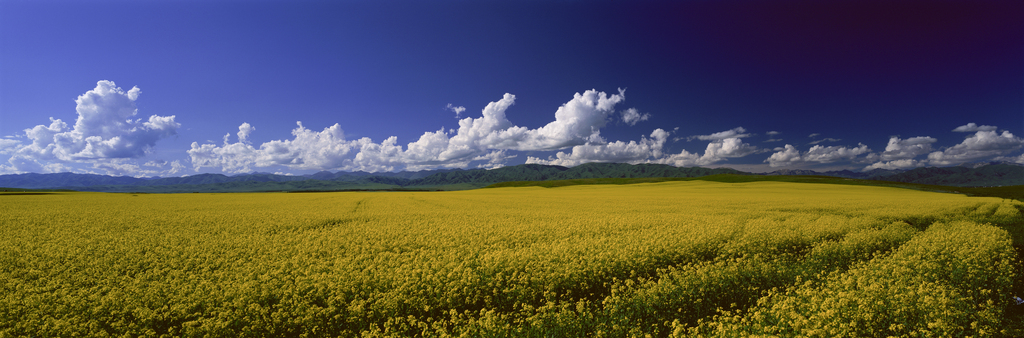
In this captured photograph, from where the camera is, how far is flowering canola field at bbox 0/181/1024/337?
24.5 feet

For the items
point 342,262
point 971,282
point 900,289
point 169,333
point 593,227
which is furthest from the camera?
point 593,227

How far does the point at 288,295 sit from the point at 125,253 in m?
9.27

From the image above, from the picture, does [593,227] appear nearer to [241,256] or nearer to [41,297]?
[241,256]

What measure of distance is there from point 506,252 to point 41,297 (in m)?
11.8

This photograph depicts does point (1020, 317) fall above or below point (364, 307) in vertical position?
below

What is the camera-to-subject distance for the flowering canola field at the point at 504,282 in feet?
24.5

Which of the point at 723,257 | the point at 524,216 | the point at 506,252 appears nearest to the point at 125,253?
the point at 506,252

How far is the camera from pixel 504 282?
33.1ft

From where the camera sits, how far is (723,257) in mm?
12594

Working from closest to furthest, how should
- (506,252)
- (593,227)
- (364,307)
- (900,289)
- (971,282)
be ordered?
(364,307), (900,289), (971,282), (506,252), (593,227)

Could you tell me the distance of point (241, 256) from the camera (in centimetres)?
1236

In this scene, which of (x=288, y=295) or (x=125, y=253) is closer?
(x=288, y=295)

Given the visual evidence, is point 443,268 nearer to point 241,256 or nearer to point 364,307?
point 364,307

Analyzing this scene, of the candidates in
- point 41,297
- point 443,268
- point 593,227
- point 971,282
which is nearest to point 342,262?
point 443,268
